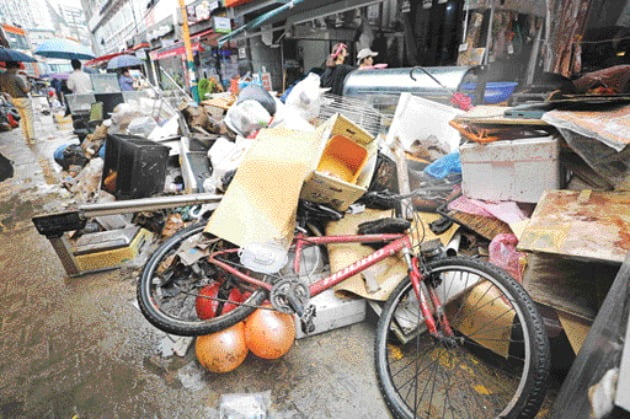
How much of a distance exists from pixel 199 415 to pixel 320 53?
9.92 meters

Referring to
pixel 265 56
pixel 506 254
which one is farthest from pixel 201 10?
pixel 506 254

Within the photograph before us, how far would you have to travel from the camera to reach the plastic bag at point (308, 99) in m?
3.48

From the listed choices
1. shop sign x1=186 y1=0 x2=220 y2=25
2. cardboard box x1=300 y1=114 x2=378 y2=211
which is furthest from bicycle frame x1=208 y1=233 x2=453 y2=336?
shop sign x1=186 y1=0 x2=220 y2=25

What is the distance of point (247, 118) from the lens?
345cm

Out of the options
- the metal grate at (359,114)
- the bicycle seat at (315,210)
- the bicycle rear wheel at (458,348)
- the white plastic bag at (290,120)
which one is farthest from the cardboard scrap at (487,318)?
the metal grate at (359,114)

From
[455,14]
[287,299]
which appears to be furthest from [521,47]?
[287,299]

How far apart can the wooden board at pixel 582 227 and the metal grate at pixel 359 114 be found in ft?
7.70

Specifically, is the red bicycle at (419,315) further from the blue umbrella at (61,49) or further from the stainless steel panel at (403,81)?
the blue umbrella at (61,49)

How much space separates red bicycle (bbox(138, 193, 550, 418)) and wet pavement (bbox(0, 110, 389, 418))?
0.25 m

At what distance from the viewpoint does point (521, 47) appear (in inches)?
201

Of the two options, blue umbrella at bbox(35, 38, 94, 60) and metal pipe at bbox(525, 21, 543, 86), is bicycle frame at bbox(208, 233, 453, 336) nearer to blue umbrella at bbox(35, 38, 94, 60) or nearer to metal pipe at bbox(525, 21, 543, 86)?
metal pipe at bbox(525, 21, 543, 86)

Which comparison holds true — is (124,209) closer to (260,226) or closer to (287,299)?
(260,226)

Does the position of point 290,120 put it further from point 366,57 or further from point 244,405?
point 366,57

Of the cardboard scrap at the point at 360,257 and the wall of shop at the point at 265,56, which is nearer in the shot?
the cardboard scrap at the point at 360,257
